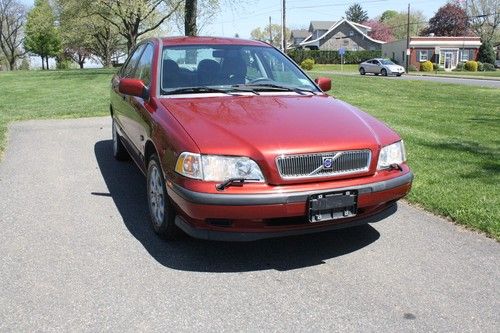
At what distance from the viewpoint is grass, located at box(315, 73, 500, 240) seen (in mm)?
4887

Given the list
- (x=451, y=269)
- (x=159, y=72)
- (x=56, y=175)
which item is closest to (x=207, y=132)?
(x=159, y=72)

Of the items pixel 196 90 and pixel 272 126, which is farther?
pixel 196 90

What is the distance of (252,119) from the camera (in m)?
3.87

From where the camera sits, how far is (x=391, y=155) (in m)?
3.93

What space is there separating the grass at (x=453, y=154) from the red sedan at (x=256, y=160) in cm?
120

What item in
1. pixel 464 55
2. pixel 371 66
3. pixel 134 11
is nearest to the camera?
pixel 134 11

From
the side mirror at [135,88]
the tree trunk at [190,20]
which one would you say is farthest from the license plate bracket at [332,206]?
the tree trunk at [190,20]

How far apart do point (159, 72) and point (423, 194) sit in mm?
2941

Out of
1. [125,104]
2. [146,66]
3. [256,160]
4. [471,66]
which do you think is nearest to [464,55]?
[471,66]

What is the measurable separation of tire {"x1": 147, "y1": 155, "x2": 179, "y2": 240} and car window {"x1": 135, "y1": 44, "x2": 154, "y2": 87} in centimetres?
94

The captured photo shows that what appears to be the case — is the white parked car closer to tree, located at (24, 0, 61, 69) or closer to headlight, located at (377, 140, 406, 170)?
tree, located at (24, 0, 61, 69)

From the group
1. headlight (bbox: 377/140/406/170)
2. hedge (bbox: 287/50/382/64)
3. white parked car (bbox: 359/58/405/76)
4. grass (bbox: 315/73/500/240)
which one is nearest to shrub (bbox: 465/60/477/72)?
hedge (bbox: 287/50/382/64)

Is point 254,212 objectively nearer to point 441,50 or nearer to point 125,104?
point 125,104

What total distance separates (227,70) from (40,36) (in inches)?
2575
